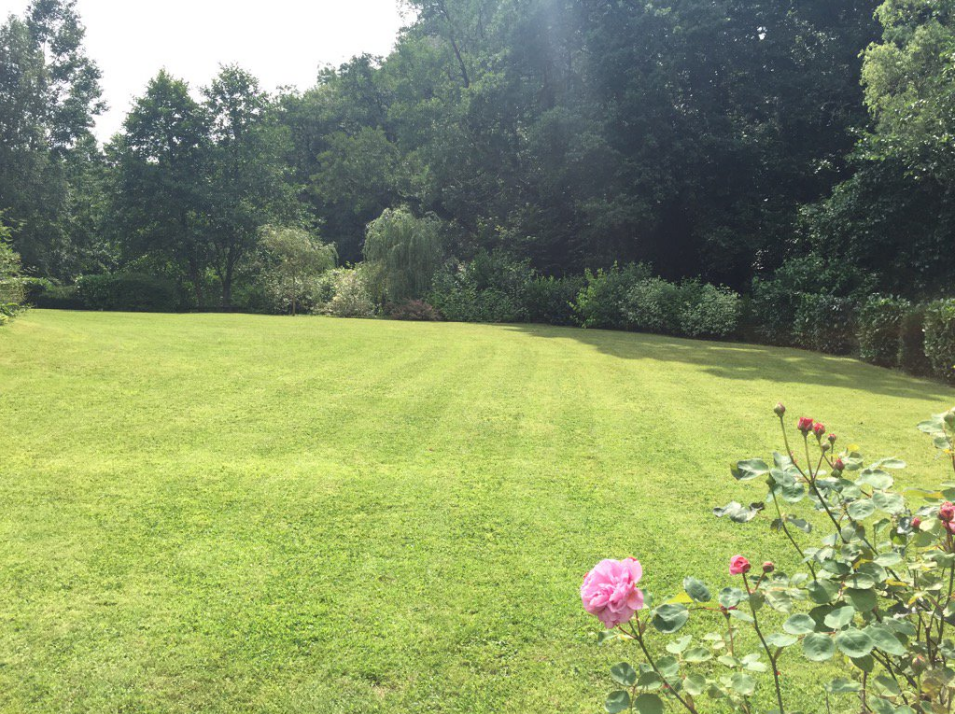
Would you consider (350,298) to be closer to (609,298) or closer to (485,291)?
(485,291)

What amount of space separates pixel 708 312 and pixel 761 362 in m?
5.70

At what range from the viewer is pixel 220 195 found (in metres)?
29.9

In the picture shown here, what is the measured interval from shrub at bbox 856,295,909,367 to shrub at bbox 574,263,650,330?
27.4 ft

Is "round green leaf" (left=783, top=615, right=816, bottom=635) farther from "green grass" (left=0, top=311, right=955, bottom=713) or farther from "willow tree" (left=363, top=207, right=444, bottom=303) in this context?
"willow tree" (left=363, top=207, right=444, bottom=303)

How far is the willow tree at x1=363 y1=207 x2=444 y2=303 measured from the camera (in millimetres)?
24250

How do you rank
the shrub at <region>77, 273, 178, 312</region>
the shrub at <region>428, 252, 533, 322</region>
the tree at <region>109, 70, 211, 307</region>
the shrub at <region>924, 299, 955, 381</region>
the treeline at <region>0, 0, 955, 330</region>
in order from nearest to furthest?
the shrub at <region>924, 299, 955, 381</region> → the treeline at <region>0, 0, 955, 330</region> → the shrub at <region>428, 252, 533, 322</region> → the shrub at <region>77, 273, 178, 312</region> → the tree at <region>109, 70, 211, 307</region>

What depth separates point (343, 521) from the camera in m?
4.09

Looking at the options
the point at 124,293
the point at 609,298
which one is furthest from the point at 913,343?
the point at 124,293

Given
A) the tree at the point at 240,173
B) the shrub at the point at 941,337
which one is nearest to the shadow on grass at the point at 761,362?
the shrub at the point at 941,337

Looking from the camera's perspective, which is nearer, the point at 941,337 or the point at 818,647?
the point at 818,647

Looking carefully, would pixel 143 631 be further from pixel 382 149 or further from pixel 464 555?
pixel 382 149

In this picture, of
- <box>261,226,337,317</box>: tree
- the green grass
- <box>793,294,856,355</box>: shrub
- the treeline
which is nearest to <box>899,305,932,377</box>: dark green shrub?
the green grass

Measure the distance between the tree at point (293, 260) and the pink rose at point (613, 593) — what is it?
25363mm

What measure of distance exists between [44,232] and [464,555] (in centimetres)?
3659
